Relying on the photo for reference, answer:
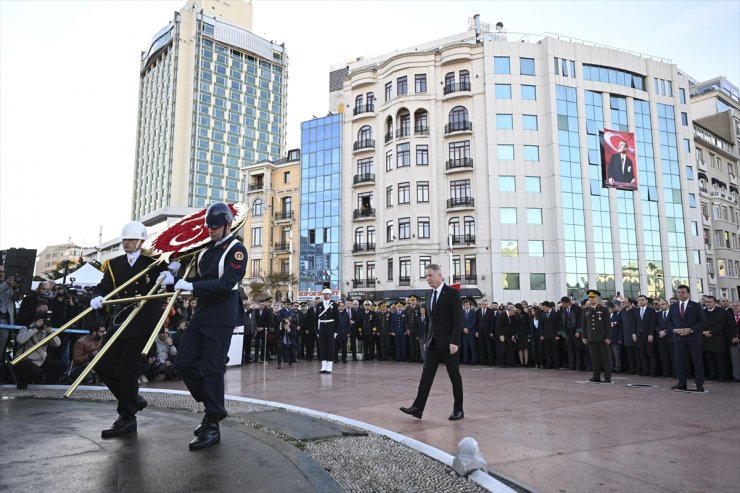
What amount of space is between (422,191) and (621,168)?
58.4 ft

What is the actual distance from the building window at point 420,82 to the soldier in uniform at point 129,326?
4244 centimetres

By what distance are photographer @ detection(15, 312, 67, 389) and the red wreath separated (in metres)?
4.13

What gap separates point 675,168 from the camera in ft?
158

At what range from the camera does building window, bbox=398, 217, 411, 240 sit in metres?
43.9

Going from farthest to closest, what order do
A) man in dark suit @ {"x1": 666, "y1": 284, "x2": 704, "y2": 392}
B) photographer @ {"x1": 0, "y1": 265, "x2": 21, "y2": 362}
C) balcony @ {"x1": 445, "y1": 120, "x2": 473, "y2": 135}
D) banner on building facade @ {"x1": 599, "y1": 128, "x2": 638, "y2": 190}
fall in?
banner on building facade @ {"x1": 599, "y1": 128, "x2": 638, "y2": 190} → balcony @ {"x1": 445, "y1": 120, "x2": 473, "y2": 135} → man in dark suit @ {"x1": 666, "y1": 284, "x2": 704, "y2": 392} → photographer @ {"x1": 0, "y1": 265, "x2": 21, "y2": 362}

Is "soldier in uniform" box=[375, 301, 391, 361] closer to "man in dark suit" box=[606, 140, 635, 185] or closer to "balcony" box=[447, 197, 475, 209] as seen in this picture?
"balcony" box=[447, 197, 475, 209]

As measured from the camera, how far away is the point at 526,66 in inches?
1757

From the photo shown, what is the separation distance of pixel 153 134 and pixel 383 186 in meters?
85.5

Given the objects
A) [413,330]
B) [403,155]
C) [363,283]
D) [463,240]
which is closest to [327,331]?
[413,330]

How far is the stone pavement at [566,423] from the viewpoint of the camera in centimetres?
418

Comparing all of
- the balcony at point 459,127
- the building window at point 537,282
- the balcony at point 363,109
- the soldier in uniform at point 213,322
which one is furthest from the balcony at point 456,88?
the soldier in uniform at point 213,322

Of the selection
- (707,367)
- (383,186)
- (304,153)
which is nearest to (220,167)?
(304,153)

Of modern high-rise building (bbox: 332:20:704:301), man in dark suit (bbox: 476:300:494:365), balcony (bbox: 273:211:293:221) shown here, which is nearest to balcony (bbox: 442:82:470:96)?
modern high-rise building (bbox: 332:20:704:301)

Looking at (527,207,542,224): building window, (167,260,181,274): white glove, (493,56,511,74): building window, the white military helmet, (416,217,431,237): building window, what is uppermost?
(493,56,511,74): building window
